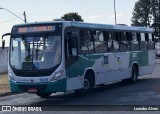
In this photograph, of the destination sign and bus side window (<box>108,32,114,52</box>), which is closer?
the destination sign

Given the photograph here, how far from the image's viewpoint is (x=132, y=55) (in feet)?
74.4

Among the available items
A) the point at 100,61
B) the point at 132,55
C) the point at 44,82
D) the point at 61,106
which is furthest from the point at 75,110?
the point at 132,55

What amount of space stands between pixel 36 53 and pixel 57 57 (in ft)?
2.46

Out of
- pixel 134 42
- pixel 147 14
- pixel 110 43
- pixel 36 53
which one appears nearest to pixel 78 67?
pixel 36 53

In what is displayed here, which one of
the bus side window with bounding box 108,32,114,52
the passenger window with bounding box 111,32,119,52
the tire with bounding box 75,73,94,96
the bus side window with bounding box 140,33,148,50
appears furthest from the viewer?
the bus side window with bounding box 140,33,148,50

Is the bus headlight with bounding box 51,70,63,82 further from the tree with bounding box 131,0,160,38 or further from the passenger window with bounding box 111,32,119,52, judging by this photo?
the tree with bounding box 131,0,160,38

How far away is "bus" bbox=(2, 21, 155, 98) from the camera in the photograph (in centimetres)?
1582

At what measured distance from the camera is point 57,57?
15.9m

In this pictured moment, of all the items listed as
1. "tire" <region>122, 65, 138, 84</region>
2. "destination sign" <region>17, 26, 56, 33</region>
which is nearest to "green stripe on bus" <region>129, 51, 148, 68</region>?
"tire" <region>122, 65, 138, 84</region>

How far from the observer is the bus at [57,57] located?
15.8 m

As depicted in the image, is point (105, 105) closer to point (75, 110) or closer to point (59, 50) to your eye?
point (75, 110)

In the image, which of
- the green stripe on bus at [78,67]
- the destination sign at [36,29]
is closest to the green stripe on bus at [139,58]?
the green stripe on bus at [78,67]

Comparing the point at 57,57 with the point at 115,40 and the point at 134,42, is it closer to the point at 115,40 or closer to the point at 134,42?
the point at 115,40

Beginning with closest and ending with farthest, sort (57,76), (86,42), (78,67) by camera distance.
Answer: (57,76), (78,67), (86,42)
